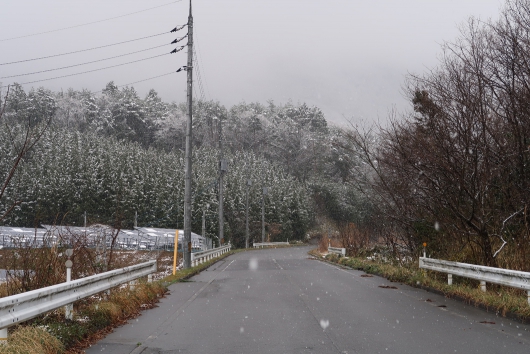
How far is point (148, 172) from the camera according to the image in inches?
3041

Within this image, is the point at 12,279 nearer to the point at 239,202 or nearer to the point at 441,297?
the point at 441,297

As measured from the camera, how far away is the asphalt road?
7172mm

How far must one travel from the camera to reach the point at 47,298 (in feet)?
23.2

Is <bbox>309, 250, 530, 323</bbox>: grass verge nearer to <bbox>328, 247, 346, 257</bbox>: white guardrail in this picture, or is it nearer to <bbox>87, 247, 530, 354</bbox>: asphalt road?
<bbox>87, 247, 530, 354</bbox>: asphalt road

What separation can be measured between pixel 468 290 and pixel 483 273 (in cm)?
84

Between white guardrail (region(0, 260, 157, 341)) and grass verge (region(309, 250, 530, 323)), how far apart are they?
745 cm

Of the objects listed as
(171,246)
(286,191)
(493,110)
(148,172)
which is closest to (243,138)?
(286,191)

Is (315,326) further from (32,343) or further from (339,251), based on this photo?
(339,251)

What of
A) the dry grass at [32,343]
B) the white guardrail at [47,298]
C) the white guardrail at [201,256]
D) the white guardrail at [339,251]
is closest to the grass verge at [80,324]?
the dry grass at [32,343]

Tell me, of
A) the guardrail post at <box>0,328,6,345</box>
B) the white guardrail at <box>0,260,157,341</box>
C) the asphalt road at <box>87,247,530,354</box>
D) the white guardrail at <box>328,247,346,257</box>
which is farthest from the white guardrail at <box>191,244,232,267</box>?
the guardrail post at <box>0,328,6,345</box>

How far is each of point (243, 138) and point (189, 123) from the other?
105 metres

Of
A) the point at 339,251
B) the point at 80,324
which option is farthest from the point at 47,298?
the point at 339,251

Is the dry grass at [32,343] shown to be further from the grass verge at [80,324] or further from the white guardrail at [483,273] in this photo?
the white guardrail at [483,273]

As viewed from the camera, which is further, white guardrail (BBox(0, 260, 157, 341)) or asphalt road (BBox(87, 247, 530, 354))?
asphalt road (BBox(87, 247, 530, 354))
